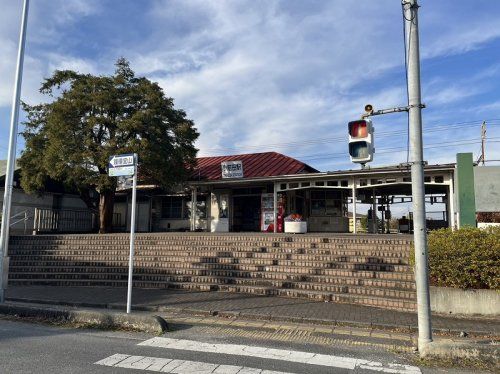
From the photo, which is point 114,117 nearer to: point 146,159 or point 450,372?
point 146,159

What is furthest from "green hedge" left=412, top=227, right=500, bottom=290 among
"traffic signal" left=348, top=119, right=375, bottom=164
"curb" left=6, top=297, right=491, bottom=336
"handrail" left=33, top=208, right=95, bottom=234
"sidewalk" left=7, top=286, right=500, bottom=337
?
"handrail" left=33, top=208, right=95, bottom=234

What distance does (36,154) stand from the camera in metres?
19.3

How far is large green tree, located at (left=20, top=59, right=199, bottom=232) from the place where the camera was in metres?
17.8

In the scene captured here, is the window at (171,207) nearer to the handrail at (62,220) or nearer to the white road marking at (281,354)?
the handrail at (62,220)

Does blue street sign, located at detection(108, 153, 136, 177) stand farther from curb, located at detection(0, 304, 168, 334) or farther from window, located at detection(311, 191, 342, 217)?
window, located at detection(311, 191, 342, 217)

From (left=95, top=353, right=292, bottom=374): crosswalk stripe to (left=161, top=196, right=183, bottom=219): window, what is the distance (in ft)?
60.8

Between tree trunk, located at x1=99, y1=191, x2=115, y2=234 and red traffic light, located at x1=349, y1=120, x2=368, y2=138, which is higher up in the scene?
red traffic light, located at x1=349, y1=120, x2=368, y2=138

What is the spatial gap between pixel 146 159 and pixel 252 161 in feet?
26.4

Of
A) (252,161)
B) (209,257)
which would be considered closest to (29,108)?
(252,161)

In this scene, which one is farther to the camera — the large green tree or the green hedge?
the large green tree

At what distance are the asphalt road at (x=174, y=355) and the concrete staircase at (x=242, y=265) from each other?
3.71m

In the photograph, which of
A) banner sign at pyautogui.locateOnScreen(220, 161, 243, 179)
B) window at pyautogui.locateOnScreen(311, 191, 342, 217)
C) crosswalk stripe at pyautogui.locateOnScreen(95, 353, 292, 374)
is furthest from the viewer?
window at pyautogui.locateOnScreen(311, 191, 342, 217)

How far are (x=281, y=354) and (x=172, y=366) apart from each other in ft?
5.06

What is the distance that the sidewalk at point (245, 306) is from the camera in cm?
763
